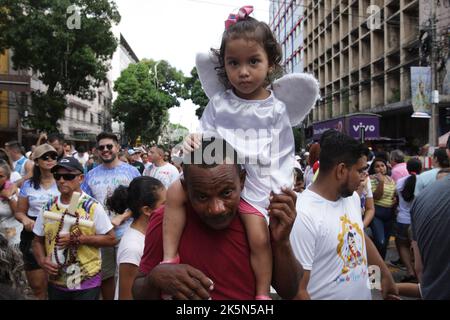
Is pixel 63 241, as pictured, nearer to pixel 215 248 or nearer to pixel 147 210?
pixel 147 210

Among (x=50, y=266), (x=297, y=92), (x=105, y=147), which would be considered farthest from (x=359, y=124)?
(x=297, y=92)

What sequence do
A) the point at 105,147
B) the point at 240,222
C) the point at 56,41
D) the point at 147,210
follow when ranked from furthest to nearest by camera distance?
the point at 56,41
the point at 105,147
the point at 147,210
the point at 240,222

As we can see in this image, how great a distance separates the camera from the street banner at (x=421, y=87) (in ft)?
57.3

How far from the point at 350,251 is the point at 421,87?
1660cm

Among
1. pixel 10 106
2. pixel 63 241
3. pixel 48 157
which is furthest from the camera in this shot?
pixel 10 106

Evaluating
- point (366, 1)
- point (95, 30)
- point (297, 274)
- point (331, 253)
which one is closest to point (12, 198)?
point (331, 253)

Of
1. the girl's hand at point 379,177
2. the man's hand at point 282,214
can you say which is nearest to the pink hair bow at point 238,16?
the man's hand at point 282,214

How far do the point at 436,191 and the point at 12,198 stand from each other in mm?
4360

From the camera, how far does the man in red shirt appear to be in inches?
65.4

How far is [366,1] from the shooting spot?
30.5 metres

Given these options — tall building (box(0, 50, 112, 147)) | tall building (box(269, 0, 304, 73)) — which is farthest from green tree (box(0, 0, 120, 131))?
tall building (box(269, 0, 304, 73))

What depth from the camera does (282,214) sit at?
1.73 meters

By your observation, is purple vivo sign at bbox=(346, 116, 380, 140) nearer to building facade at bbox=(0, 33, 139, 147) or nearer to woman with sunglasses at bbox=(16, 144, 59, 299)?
building facade at bbox=(0, 33, 139, 147)
